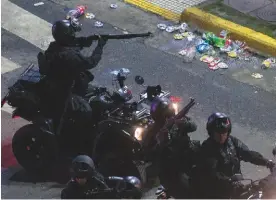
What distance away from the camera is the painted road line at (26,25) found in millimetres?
11567

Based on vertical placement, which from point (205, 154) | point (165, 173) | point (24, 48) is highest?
point (205, 154)

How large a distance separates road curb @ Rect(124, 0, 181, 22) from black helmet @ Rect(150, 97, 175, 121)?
16.9ft

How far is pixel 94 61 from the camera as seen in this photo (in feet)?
25.4

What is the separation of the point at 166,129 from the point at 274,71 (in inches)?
161

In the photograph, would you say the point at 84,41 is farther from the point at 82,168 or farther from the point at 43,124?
the point at 82,168

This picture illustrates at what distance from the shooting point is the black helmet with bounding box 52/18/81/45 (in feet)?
25.3

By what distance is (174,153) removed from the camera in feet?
22.5

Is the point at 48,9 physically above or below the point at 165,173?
below

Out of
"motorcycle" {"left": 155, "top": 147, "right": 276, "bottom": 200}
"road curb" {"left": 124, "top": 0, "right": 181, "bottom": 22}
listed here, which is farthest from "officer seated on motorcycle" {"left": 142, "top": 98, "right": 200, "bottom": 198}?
"road curb" {"left": 124, "top": 0, "right": 181, "bottom": 22}

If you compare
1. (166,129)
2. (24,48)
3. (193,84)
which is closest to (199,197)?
(166,129)

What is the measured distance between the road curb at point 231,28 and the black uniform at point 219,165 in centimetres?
470

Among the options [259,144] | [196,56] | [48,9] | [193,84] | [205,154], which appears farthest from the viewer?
[48,9]

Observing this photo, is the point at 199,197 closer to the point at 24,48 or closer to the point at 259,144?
the point at 259,144

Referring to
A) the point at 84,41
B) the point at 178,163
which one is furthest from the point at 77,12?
the point at 178,163
